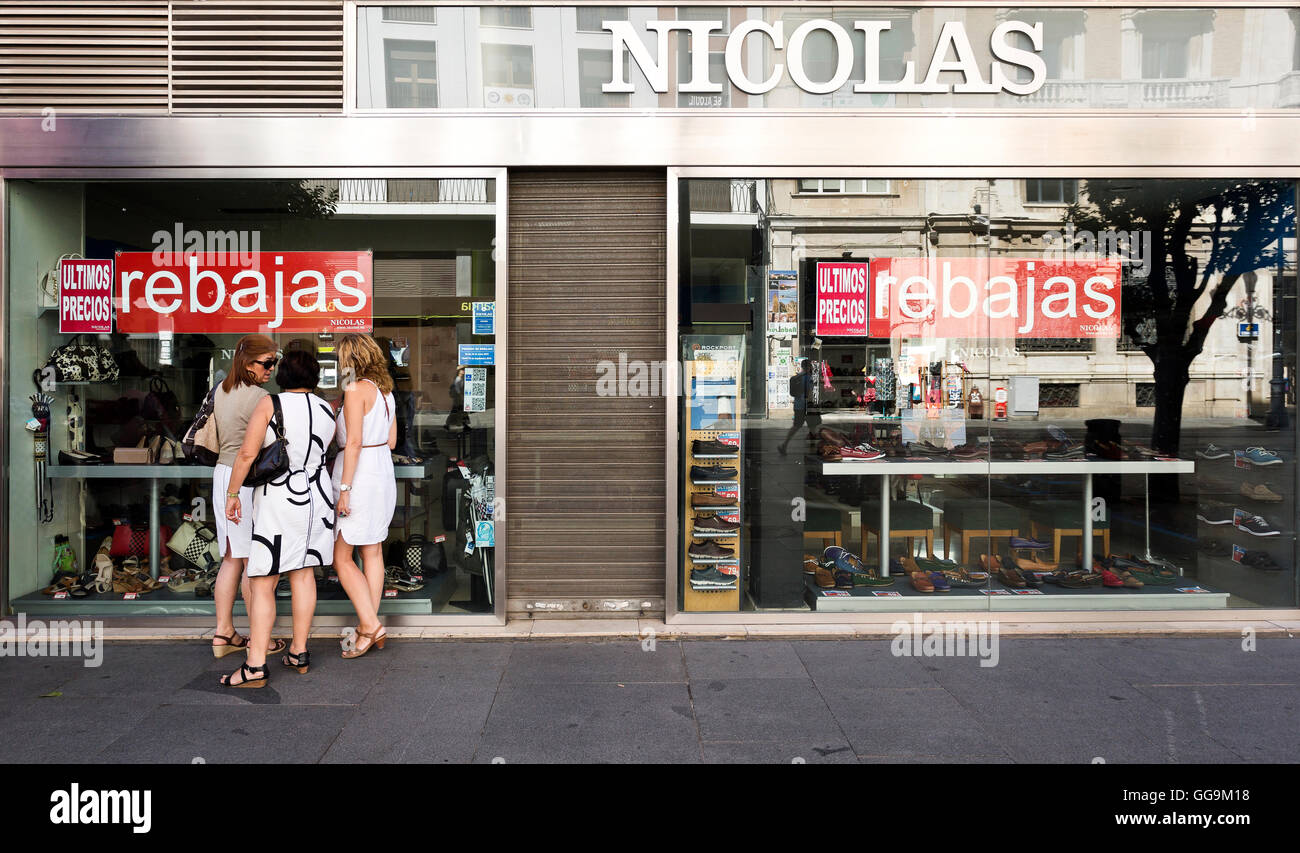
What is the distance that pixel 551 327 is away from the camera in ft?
18.9

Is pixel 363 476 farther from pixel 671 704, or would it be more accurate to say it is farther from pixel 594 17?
pixel 594 17

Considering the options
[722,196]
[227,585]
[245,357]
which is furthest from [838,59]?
[227,585]

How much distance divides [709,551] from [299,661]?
2804 mm

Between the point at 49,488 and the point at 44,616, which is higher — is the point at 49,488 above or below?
above

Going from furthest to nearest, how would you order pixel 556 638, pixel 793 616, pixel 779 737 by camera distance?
pixel 793 616, pixel 556 638, pixel 779 737

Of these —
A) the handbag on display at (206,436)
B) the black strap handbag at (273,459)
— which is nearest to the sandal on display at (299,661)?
the black strap handbag at (273,459)

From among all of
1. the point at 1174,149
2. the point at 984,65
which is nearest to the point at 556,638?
the point at 984,65

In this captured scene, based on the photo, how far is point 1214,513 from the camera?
248 inches

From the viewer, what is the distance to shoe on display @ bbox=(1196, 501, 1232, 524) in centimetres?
629

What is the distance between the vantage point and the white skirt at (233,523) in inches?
186

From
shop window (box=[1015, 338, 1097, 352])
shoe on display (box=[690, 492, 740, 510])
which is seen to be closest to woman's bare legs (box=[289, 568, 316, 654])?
shoe on display (box=[690, 492, 740, 510])

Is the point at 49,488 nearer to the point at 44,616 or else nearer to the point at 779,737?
the point at 44,616

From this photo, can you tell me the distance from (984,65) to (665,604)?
4572 millimetres

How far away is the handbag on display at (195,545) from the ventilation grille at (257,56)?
3093 mm
